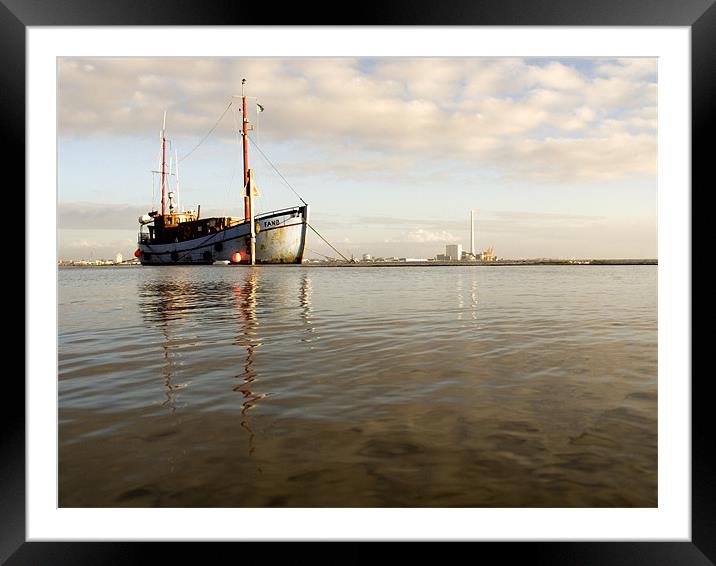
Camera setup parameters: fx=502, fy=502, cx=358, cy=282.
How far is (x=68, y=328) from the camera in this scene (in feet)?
32.9

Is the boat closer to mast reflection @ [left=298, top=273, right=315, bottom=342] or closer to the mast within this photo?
the mast

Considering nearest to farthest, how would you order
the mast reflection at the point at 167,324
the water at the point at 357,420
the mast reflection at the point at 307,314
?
the water at the point at 357,420 → the mast reflection at the point at 167,324 → the mast reflection at the point at 307,314

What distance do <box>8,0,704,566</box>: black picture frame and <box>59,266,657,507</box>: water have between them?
1.77ft

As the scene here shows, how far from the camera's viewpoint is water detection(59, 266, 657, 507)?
2.85 meters

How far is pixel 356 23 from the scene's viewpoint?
2.25 m

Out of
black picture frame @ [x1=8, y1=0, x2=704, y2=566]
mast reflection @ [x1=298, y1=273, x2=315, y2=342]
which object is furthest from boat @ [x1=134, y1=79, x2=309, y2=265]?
black picture frame @ [x1=8, y1=0, x2=704, y2=566]

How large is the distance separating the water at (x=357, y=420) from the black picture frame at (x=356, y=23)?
54 centimetres

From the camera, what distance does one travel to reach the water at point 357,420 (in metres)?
2.85

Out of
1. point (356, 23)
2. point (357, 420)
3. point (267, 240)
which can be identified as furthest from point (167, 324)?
point (267, 240)

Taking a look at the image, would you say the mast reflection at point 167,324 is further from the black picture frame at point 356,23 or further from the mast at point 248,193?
the mast at point 248,193

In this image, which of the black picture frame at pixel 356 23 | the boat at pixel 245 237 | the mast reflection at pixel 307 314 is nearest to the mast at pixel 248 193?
the boat at pixel 245 237

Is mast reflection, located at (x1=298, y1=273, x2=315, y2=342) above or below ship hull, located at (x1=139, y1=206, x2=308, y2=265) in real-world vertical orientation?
below
